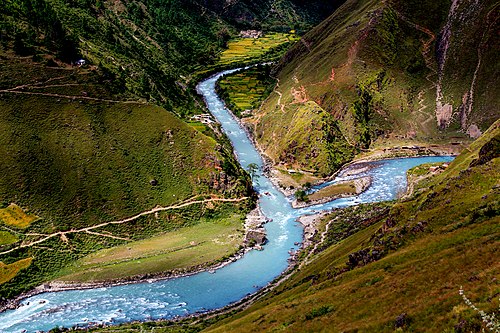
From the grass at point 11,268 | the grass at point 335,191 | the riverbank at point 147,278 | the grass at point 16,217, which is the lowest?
the grass at point 335,191

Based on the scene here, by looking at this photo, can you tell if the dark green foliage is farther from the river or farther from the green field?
the green field

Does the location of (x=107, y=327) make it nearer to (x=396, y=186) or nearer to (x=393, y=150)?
(x=396, y=186)

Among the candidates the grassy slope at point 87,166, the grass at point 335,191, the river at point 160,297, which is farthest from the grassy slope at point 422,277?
the grass at point 335,191

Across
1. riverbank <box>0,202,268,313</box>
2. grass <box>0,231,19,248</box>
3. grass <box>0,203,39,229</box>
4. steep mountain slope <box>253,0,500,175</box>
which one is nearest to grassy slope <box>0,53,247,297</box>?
grass <box>0,231,19,248</box>

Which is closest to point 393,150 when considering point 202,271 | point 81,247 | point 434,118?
point 434,118

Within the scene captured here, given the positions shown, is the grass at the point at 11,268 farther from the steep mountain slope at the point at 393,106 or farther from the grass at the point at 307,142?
the steep mountain slope at the point at 393,106

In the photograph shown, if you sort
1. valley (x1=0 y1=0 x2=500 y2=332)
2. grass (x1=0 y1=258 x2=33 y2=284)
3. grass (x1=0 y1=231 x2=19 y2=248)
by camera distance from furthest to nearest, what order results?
grass (x1=0 y1=231 x2=19 y2=248)
grass (x1=0 y1=258 x2=33 y2=284)
valley (x1=0 y1=0 x2=500 y2=332)
